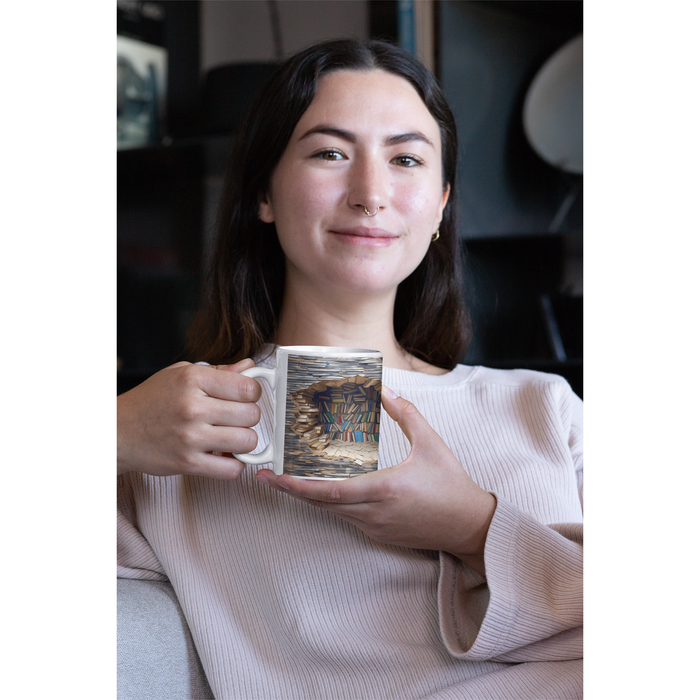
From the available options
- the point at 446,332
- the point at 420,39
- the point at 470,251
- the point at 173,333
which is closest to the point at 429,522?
the point at 446,332

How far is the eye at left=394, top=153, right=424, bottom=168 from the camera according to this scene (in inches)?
38.6

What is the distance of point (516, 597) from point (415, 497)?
16 cm

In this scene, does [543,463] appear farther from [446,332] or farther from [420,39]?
[420,39]

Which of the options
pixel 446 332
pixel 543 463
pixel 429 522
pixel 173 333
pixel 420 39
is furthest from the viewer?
pixel 173 333

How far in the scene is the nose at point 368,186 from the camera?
92 centimetres

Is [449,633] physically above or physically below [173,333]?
below

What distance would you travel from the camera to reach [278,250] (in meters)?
1.19

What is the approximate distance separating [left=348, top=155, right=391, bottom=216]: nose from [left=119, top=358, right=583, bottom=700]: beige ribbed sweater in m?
0.28

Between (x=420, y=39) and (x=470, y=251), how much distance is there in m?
0.65

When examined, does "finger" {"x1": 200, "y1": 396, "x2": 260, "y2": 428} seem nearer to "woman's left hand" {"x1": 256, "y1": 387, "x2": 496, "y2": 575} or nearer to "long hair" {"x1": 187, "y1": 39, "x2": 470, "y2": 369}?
"woman's left hand" {"x1": 256, "y1": 387, "x2": 496, "y2": 575}

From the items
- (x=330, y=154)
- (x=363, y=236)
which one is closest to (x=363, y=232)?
(x=363, y=236)

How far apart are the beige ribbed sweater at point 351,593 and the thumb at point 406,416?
147 millimetres

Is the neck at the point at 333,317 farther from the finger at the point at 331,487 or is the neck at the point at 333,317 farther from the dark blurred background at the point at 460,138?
the dark blurred background at the point at 460,138
